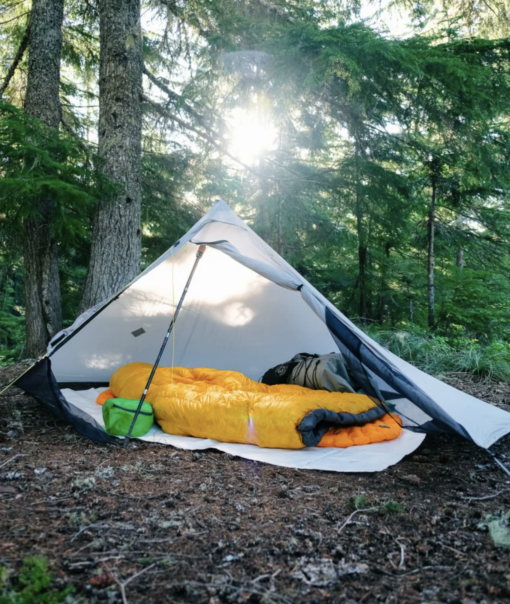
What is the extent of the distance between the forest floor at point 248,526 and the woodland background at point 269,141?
8.22 ft

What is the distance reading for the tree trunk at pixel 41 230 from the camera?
4.88 meters

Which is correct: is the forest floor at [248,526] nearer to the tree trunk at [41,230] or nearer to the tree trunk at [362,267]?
the tree trunk at [41,230]

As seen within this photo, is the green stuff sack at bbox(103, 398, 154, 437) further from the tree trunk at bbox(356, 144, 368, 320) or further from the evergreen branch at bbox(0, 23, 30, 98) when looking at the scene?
the evergreen branch at bbox(0, 23, 30, 98)

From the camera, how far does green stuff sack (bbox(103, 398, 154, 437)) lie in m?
2.75

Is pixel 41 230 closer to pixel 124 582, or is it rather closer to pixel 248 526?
pixel 248 526

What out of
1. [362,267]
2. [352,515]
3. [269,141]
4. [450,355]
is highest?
[269,141]

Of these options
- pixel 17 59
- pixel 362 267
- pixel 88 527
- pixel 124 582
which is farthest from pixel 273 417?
pixel 17 59

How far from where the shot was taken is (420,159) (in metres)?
5.95

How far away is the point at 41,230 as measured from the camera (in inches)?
192

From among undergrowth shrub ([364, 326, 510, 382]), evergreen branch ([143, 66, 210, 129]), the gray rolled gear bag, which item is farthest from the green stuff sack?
evergreen branch ([143, 66, 210, 129])

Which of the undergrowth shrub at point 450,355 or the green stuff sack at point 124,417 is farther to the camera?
the undergrowth shrub at point 450,355

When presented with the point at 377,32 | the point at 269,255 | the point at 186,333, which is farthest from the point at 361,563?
the point at 377,32

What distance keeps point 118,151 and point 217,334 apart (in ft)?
7.07

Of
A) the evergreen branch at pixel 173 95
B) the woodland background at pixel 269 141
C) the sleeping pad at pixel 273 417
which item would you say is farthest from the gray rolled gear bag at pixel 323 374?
the evergreen branch at pixel 173 95
